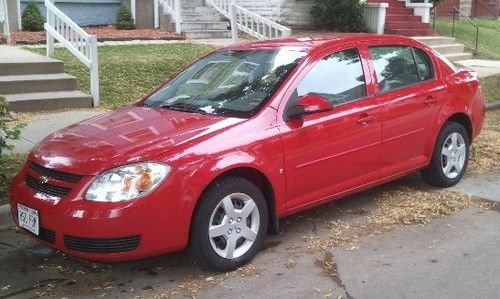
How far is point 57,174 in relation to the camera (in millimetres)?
4051

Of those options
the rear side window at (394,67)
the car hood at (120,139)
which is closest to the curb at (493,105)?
the rear side window at (394,67)

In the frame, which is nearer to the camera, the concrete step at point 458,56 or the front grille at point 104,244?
the front grille at point 104,244

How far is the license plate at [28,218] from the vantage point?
4059 mm

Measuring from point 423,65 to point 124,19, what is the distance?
10932mm

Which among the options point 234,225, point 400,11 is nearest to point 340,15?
point 400,11

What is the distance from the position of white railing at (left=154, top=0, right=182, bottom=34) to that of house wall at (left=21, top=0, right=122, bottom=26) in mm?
1043

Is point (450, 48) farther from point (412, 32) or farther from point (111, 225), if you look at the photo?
point (111, 225)

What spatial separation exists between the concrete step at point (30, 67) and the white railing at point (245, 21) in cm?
442

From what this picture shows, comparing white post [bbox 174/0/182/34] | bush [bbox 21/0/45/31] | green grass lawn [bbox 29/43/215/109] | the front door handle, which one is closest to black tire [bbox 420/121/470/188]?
the front door handle

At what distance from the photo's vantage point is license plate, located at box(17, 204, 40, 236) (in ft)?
13.3

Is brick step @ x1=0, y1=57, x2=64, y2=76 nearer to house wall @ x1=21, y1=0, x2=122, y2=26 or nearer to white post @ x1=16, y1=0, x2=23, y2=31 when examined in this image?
white post @ x1=16, y1=0, x2=23, y2=31

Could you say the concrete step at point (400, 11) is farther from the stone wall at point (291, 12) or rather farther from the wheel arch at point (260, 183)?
the wheel arch at point (260, 183)

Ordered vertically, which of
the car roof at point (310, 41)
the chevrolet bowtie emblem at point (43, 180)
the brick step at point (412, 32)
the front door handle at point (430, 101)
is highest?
the car roof at point (310, 41)

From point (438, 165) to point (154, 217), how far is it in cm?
314
